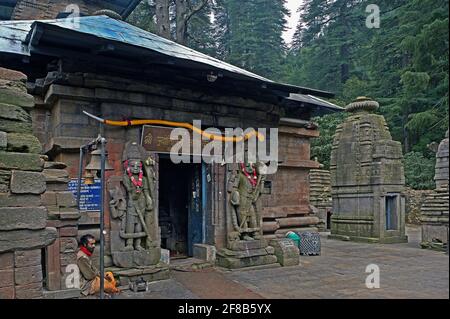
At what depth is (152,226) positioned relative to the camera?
8188mm

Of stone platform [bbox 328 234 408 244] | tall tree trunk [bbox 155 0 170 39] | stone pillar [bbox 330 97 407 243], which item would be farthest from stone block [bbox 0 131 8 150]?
tall tree trunk [bbox 155 0 170 39]

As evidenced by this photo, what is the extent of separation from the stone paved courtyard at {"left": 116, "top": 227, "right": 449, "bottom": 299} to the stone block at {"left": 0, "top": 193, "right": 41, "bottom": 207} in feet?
9.39

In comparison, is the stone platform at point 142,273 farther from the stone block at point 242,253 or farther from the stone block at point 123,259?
the stone block at point 242,253

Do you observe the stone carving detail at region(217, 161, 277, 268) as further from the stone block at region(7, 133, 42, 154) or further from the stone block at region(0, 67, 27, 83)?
the stone block at region(0, 67, 27, 83)

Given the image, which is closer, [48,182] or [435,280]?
[48,182]

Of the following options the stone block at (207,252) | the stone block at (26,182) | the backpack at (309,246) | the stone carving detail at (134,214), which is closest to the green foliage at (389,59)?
the backpack at (309,246)

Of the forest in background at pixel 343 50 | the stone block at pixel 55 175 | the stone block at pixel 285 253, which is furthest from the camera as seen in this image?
the forest in background at pixel 343 50

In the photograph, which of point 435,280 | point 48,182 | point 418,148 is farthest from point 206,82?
point 418,148

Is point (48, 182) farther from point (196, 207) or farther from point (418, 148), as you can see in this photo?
point (418, 148)

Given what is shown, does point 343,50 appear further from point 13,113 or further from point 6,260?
point 6,260

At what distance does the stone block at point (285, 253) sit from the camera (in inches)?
377

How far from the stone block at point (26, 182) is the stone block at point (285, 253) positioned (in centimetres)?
624
